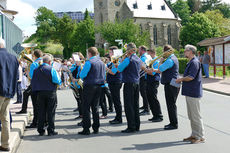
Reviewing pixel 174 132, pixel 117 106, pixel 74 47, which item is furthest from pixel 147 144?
pixel 74 47

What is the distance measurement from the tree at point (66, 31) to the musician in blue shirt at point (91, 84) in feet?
243

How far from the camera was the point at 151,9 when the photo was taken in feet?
237

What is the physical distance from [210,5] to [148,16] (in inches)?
862

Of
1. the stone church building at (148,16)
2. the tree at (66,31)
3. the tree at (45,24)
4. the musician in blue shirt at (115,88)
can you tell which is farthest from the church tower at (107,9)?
the musician in blue shirt at (115,88)

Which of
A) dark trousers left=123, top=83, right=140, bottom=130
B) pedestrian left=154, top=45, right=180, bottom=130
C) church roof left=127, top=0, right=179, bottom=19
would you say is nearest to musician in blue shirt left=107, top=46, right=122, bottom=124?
dark trousers left=123, top=83, right=140, bottom=130

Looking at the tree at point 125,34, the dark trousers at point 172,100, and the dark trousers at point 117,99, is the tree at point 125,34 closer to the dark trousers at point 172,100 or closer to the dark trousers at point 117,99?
the dark trousers at point 117,99

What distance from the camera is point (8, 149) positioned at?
18.0 ft

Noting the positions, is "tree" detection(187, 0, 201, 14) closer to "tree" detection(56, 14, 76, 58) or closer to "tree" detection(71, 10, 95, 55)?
"tree" detection(71, 10, 95, 55)

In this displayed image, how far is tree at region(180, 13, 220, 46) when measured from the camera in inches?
2436

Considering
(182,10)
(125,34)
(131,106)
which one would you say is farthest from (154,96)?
(182,10)

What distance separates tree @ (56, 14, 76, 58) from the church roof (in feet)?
66.3

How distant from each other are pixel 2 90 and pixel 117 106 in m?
3.87

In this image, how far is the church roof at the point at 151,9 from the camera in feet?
228

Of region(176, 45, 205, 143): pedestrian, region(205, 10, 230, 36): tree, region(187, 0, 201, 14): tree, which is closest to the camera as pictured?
region(176, 45, 205, 143): pedestrian
